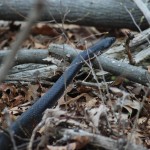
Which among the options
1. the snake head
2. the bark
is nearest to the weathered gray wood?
the snake head

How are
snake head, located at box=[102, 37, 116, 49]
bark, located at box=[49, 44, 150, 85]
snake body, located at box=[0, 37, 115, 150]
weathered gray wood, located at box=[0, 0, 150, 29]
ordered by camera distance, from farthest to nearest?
weathered gray wood, located at box=[0, 0, 150, 29] → snake head, located at box=[102, 37, 116, 49] → bark, located at box=[49, 44, 150, 85] → snake body, located at box=[0, 37, 115, 150]

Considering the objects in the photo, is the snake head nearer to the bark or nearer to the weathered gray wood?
the bark

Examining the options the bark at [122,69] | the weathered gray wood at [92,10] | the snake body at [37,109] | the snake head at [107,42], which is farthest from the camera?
the weathered gray wood at [92,10]

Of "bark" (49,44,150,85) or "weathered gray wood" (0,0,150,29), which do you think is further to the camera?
"weathered gray wood" (0,0,150,29)

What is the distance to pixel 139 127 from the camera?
295 cm

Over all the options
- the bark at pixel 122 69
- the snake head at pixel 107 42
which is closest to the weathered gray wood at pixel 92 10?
the snake head at pixel 107 42

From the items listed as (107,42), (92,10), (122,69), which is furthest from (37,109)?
(92,10)

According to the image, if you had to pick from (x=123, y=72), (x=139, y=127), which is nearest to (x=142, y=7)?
(x=123, y=72)

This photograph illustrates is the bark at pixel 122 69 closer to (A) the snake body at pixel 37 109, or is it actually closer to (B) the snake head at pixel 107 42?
(A) the snake body at pixel 37 109

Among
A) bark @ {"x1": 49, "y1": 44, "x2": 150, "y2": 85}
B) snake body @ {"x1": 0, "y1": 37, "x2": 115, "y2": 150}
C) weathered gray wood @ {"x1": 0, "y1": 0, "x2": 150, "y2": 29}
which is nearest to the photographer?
snake body @ {"x1": 0, "y1": 37, "x2": 115, "y2": 150}

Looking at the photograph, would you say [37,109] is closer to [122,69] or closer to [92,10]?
[122,69]

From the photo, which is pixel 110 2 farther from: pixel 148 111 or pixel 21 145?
pixel 21 145

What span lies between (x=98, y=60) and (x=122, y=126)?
114 cm

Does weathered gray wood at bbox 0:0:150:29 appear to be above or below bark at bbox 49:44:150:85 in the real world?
above
